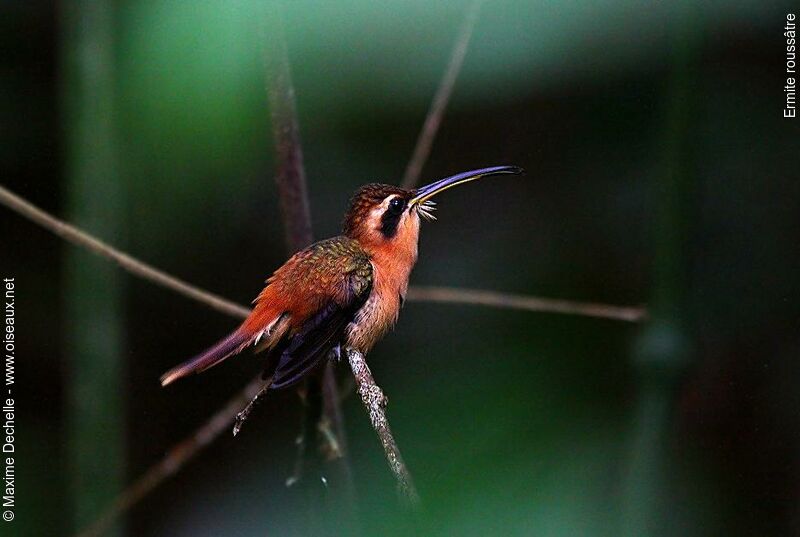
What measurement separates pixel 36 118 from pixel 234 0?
66cm

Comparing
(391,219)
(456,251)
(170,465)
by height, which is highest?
(391,219)

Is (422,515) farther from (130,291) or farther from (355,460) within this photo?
(130,291)

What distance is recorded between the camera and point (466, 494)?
0.77m

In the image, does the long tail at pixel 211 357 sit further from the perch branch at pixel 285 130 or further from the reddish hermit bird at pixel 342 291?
the perch branch at pixel 285 130

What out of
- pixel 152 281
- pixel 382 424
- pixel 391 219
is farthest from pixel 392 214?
pixel 382 424

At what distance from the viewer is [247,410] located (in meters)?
0.85

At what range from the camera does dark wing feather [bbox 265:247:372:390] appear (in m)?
0.93

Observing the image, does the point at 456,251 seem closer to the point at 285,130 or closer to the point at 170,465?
the point at 285,130

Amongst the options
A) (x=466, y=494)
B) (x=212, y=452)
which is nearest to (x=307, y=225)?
(x=466, y=494)

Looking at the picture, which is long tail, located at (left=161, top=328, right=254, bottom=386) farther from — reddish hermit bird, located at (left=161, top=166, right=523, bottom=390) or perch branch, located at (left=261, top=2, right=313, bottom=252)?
perch branch, located at (left=261, top=2, right=313, bottom=252)

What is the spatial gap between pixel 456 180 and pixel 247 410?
1.03 feet

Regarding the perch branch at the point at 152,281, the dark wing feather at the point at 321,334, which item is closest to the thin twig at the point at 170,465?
the perch branch at the point at 152,281

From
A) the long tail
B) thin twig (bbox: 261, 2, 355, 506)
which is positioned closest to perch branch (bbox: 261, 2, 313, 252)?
thin twig (bbox: 261, 2, 355, 506)

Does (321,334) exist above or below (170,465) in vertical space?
above
